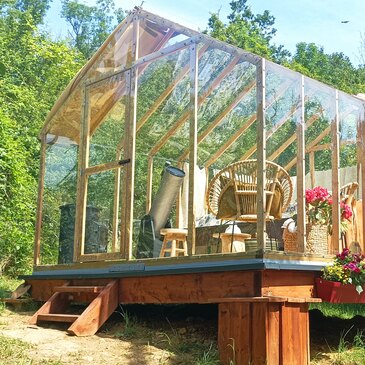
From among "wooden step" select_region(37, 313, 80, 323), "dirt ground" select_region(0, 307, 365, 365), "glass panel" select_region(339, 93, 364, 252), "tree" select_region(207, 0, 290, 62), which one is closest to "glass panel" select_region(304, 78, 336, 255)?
"glass panel" select_region(339, 93, 364, 252)

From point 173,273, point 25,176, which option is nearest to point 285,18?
point 25,176

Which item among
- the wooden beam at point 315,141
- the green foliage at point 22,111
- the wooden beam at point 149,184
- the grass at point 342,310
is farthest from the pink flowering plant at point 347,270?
the green foliage at point 22,111

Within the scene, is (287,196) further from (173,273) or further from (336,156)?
(173,273)

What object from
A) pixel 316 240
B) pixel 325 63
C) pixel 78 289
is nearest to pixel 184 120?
pixel 316 240

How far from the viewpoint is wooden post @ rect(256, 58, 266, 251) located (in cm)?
477

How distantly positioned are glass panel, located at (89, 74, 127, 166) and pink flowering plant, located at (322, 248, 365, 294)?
2.52m

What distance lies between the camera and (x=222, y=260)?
16.3 feet

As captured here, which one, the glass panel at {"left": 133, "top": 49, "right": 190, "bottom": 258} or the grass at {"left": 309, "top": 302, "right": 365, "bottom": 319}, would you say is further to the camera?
the grass at {"left": 309, "top": 302, "right": 365, "bottom": 319}

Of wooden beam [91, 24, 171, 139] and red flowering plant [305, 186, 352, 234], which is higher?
wooden beam [91, 24, 171, 139]

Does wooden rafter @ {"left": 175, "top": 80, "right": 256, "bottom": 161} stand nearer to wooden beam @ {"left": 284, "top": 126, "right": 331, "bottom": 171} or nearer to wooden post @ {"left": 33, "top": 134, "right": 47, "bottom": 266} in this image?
wooden beam @ {"left": 284, "top": 126, "right": 331, "bottom": 171}

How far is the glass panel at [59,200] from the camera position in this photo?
6.88 meters

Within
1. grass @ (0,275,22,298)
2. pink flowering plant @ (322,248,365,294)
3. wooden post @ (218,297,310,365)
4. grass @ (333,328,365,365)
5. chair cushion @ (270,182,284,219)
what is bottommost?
grass @ (333,328,365,365)

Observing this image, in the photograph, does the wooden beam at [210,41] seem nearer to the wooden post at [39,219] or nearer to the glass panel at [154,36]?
the glass panel at [154,36]

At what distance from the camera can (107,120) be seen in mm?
6652
